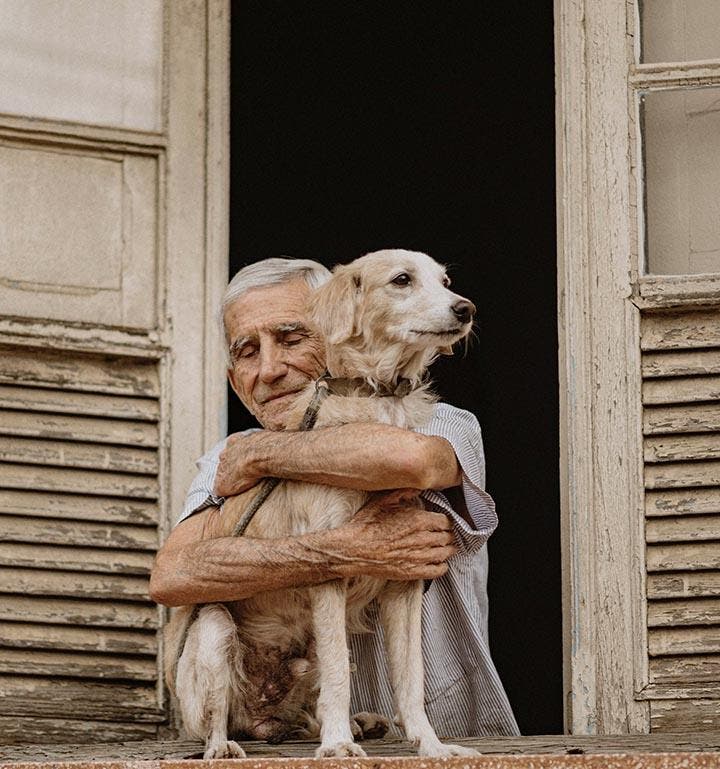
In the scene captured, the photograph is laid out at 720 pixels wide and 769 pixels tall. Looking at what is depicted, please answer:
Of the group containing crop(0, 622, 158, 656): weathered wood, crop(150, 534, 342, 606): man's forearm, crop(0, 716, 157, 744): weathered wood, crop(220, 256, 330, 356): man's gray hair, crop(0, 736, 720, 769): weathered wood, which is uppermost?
crop(220, 256, 330, 356): man's gray hair

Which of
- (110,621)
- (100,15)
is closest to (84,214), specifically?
(100,15)

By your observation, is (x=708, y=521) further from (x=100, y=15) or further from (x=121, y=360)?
(x=100, y=15)

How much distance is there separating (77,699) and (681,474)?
1.78 meters

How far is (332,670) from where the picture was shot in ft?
10.8

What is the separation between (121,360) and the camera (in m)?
4.40

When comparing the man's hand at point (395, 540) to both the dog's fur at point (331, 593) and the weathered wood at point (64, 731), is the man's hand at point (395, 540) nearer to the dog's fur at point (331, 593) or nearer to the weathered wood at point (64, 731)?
the dog's fur at point (331, 593)

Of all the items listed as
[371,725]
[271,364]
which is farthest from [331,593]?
[271,364]

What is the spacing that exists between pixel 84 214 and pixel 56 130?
0.26m

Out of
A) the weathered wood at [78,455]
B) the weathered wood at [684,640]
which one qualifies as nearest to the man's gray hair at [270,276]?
the weathered wood at [78,455]

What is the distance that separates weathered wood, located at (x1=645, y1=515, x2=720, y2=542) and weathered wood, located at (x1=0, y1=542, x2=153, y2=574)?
1.43m

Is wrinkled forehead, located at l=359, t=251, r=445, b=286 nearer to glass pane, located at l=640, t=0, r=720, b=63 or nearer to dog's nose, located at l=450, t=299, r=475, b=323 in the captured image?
dog's nose, located at l=450, t=299, r=475, b=323

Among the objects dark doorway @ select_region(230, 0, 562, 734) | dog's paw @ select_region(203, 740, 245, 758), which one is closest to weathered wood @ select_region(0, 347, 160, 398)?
dog's paw @ select_region(203, 740, 245, 758)

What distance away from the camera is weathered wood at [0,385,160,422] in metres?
4.27

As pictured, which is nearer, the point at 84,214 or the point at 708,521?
the point at 708,521
